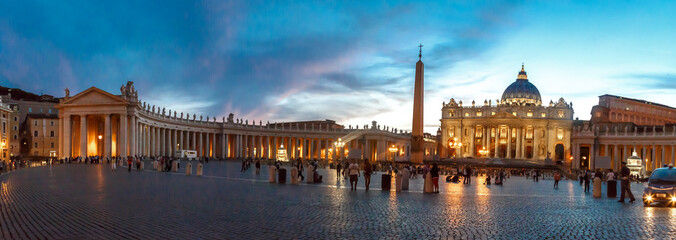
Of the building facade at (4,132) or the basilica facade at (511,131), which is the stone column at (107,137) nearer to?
the building facade at (4,132)

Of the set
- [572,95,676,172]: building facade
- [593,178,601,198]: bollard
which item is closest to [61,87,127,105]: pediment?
[593,178,601,198]: bollard

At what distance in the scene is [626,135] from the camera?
284ft

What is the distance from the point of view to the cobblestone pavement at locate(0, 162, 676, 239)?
1199 centimetres

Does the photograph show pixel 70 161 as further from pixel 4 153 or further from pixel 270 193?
pixel 270 193

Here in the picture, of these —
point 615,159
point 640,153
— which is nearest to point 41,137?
point 615,159

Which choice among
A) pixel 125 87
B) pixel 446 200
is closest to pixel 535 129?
pixel 125 87

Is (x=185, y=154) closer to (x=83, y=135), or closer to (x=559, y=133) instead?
(x=83, y=135)

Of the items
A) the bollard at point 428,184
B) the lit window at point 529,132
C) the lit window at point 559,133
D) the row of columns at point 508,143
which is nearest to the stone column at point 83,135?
the bollard at point 428,184

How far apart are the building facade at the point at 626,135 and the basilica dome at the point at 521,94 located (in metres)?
11.7

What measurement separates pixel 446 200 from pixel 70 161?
47.5 metres

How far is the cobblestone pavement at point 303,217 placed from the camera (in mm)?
11992

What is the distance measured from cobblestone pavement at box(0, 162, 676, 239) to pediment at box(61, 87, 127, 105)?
43.2 m

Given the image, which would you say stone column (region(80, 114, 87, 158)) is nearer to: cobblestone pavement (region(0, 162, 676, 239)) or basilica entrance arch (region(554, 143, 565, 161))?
cobblestone pavement (region(0, 162, 676, 239))

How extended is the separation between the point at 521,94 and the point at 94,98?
93962mm
